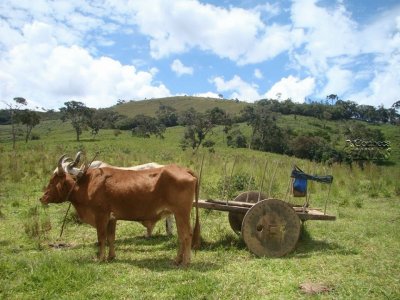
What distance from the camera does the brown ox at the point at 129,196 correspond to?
724 cm

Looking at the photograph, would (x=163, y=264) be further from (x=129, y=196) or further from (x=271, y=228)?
(x=271, y=228)

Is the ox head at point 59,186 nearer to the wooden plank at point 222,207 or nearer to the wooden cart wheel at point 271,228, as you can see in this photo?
the wooden plank at point 222,207

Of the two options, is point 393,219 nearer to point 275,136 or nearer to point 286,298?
point 286,298

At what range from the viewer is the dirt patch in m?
5.67

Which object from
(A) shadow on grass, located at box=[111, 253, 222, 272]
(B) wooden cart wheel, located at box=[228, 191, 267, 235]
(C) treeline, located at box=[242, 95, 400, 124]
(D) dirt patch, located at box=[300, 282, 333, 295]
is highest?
(C) treeline, located at box=[242, 95, 400, 124]

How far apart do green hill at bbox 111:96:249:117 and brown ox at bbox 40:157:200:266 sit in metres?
114

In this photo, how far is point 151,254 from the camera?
26.3ft

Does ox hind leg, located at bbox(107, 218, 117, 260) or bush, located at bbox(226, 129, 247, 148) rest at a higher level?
Answer: bush, located at bbox(226, 129, 247, 148)

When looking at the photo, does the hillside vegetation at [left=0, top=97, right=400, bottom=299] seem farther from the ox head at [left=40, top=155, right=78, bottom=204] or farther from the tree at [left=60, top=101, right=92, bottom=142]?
the tree at [left=60, top=101, right=92, bottom=142]

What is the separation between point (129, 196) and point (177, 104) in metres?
136

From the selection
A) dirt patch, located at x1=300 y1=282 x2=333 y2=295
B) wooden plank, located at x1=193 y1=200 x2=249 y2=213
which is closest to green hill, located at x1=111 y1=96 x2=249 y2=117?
wooden plank, located at x1=193 y1=200 x2=249 y2=213

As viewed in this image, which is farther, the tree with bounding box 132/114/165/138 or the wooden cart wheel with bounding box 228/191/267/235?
the tree with bounding box 132/114/165/138

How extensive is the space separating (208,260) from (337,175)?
12182 millimetres

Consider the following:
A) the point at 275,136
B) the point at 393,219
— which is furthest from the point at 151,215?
the point at 275,136
